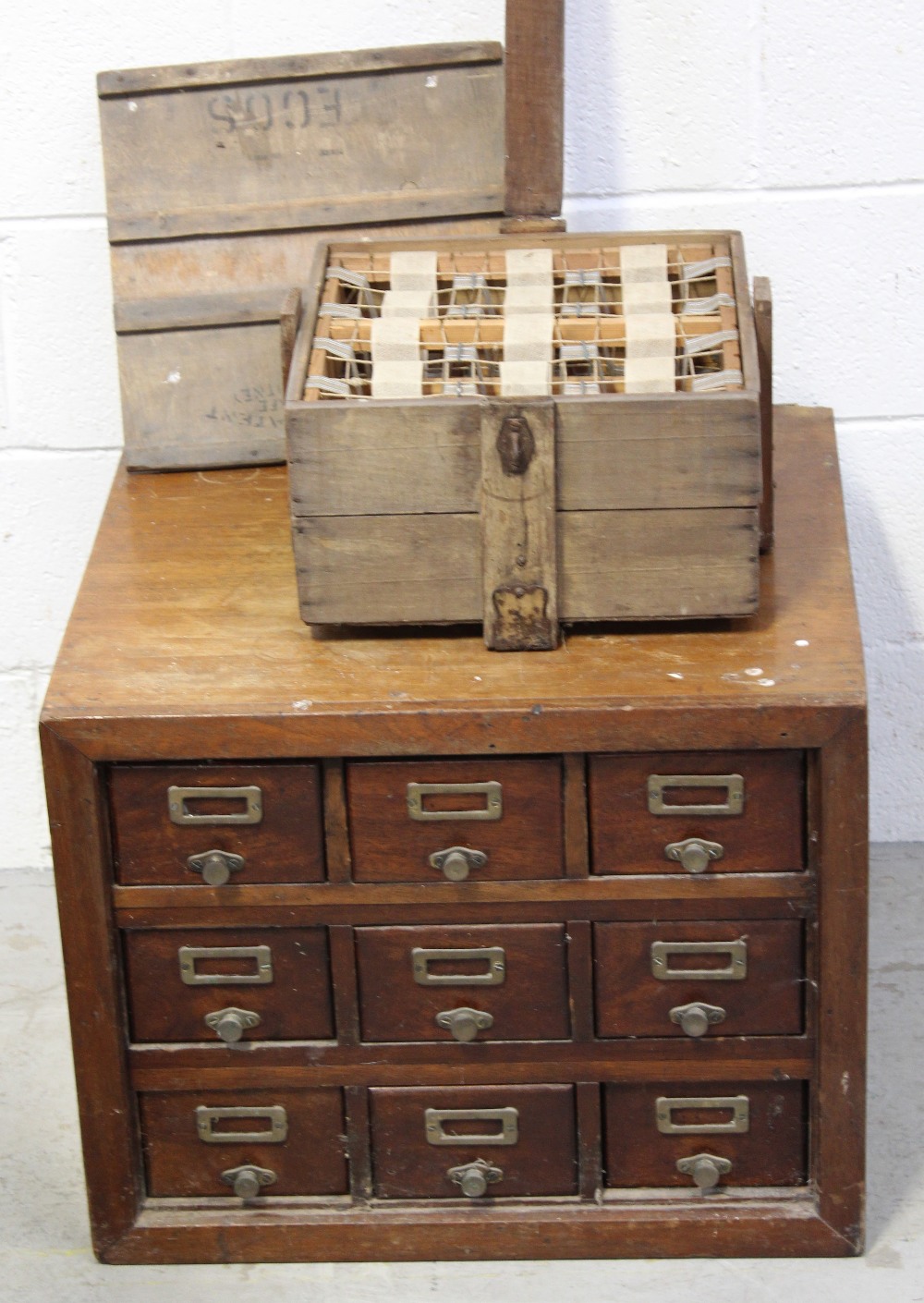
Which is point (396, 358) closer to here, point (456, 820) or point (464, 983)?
point (456, 820)

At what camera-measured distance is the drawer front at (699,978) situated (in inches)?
81.2

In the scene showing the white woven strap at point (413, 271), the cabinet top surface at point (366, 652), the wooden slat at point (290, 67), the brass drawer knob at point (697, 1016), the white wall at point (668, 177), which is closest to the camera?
the cabinet top surface at point (366, 652)

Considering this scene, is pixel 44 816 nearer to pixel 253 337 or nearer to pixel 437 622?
pixel 253 337

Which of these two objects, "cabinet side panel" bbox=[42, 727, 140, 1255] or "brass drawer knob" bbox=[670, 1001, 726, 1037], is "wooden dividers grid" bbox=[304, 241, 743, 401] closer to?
"cabinet side panel" bbox=[42, 727, 140, 1255]

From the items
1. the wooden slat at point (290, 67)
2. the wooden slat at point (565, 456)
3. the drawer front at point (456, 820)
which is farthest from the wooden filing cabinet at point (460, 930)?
the wooden slat at point (290, 67)

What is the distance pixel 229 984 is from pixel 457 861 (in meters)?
0.30

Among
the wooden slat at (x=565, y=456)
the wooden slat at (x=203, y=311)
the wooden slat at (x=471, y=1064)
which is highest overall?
the wooden slat at (x=203, y=311)

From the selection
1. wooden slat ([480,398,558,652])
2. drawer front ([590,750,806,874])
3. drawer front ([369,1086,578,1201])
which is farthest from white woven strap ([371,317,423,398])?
drawer front ([369,1086,578,1201])

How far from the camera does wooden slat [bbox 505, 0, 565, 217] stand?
94.5 inches

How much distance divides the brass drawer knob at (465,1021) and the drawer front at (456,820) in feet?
0.51

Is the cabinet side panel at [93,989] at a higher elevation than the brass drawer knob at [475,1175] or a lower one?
higher

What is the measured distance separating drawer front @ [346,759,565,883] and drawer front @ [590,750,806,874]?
0.19 feet

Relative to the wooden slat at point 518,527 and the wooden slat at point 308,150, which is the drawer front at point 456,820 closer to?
the wooden slat at point 518,527

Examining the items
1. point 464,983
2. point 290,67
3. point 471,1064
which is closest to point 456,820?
point 464,983
